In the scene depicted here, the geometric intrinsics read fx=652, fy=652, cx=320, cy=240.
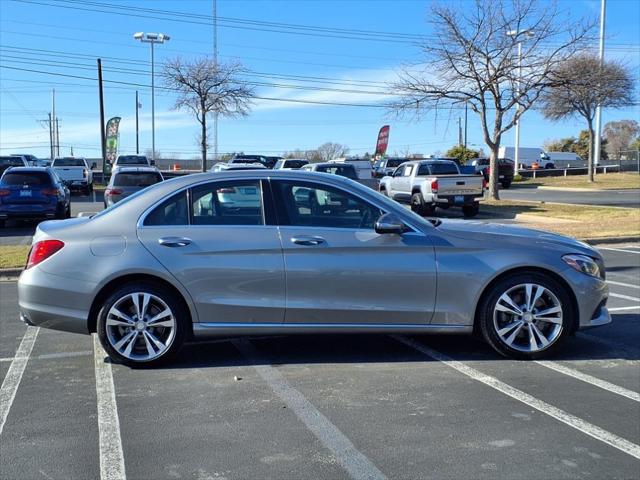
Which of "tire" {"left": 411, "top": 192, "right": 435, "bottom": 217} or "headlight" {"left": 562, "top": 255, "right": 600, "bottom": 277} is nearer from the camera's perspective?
"headlight" {"left": 562, "top": 255, "right": 600, "bottom": 277}

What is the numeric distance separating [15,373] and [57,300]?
710mm

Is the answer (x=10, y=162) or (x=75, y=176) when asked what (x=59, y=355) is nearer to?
(x=75, y=176)

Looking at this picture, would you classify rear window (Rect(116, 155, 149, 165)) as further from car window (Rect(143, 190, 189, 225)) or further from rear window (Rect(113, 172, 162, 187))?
car window (Rect(143, 190, 189, 225))

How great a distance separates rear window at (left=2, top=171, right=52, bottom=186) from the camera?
17.0 m

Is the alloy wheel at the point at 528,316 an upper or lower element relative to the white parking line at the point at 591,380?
upper

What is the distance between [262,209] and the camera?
5.55 metres

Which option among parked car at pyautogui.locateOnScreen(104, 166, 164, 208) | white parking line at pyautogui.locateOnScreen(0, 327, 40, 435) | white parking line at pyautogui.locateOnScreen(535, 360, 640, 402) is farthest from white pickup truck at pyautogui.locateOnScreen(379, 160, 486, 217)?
white parking line at pyautogui.locateOnScreen(0, 327, 40, 435)

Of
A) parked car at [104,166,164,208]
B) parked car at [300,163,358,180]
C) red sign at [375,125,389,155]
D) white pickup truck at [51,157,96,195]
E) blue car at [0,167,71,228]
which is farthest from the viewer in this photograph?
red sign at [375,125,389,155]

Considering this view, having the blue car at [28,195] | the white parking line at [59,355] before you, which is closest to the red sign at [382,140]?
the blue car at [28,195]

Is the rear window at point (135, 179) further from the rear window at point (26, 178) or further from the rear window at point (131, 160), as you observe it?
the rear window at point (131, 160)

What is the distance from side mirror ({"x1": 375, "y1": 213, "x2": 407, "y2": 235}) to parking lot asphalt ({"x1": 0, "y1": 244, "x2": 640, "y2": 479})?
1162 mm

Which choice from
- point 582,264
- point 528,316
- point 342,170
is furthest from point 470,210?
point 528,316

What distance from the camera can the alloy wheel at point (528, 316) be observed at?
559cm

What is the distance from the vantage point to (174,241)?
5.38 metres
